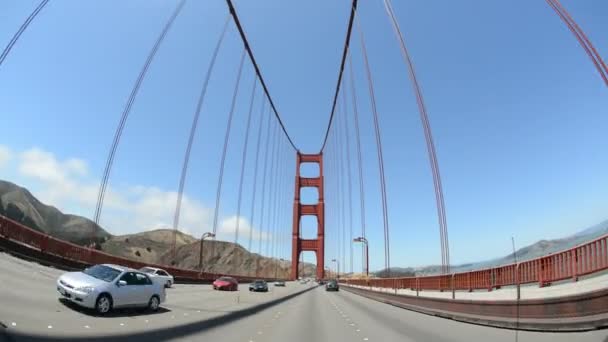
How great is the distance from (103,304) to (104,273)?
1435mm

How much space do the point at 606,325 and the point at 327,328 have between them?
22.3 feet

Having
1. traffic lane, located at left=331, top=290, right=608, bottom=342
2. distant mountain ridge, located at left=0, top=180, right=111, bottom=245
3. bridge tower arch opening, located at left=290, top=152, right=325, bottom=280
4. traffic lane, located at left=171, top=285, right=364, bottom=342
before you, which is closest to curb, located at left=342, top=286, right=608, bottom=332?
traffic lane, located at left=331, top=290, right=608, bottom=342

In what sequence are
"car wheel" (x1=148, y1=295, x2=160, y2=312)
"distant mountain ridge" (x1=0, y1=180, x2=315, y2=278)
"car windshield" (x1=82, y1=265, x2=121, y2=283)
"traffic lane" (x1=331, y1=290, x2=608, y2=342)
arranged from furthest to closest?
"distant mountain ridge" (x1=0, y1=180, x2=315, y2=278)
"car wheel" (x1=148, y1=295, x2=160, y2=312)
"car windshield" (x1=82, y1=265, x2=121, y2=283)
"traffic lane" (x1=331, y1=290, x2=608, y2=342)

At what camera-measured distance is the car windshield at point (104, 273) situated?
38.6ft

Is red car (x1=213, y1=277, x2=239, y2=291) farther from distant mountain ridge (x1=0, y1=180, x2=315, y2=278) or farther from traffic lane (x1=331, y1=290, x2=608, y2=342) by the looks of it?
distant mountain ridge (x1=0, y1=180, x2=315, y2=278)

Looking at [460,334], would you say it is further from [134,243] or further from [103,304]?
[134,243]

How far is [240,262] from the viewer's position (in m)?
167

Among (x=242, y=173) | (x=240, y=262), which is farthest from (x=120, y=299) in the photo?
(x=240, y=262)

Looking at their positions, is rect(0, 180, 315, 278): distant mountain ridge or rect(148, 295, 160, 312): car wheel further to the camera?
rect(0, 180, 315, 278): distant mountain ridge

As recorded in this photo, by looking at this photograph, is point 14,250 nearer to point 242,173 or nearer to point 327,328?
point 327,328

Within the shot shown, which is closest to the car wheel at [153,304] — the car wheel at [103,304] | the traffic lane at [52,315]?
the traffic lane at [52,315]

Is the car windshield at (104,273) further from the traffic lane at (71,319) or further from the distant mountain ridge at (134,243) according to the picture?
the distant mountain ridge at (134,243)

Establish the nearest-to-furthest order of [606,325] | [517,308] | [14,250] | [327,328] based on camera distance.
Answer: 1. [606,325]
2. [517,308]
3. [327,328]
4. [14,250]

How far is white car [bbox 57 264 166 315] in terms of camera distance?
1062 cm
